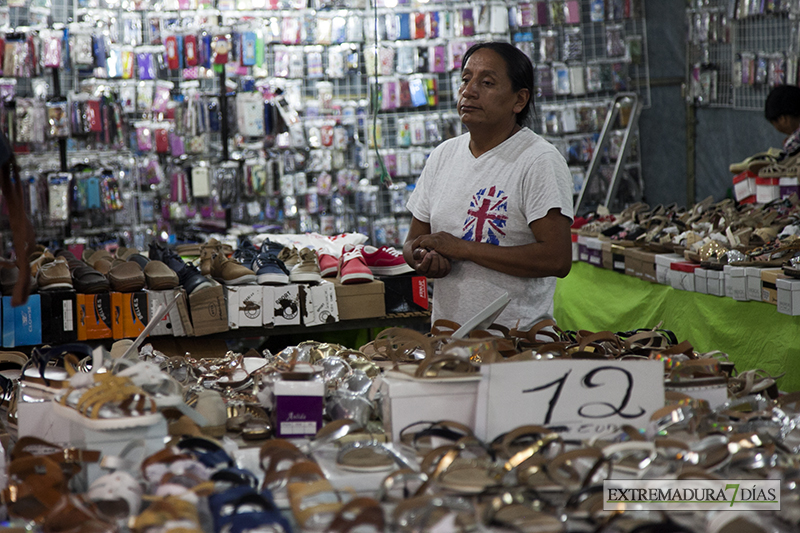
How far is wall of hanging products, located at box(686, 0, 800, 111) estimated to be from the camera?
18.7 feet

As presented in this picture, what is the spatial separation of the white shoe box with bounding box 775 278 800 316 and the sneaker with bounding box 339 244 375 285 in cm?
163

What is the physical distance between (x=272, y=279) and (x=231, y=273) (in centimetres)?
17

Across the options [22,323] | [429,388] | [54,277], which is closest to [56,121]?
[54,277]

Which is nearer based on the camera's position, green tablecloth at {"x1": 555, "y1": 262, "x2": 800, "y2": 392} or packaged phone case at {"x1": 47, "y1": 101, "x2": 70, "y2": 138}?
green tablecloth at {"x1": 555, "y1": 262, "x2": 800, "y2": 392}

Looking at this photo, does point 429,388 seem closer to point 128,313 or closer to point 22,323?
point 128,313

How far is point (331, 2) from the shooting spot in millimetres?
6430

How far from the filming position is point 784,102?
4.78m

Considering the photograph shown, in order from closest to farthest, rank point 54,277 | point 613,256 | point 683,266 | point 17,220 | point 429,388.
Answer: point 429,388 < point 17,220 < point 54,277 < point 683,266 < point 613,256

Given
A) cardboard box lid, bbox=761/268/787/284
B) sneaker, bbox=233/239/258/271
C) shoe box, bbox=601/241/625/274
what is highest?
sneaker, bbox=233/239/258/271

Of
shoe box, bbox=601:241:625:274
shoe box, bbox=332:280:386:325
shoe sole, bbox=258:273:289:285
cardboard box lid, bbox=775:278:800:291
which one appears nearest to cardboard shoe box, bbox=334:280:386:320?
shoe box, bbox=332:280:386:325

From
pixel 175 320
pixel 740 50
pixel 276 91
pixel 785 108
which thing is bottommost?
pixel 175 320

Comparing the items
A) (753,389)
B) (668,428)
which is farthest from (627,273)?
(668,428)

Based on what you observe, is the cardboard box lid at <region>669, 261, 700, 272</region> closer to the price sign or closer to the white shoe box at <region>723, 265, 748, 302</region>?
the white shoe box at <region>723, 265, 748, 302</region>

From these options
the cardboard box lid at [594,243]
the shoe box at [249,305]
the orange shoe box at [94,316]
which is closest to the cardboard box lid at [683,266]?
the cardboard box lid at [594,243]
